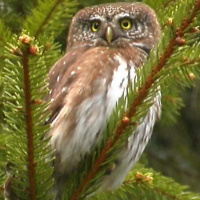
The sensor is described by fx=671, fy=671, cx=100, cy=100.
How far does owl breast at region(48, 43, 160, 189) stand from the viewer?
2867 mm

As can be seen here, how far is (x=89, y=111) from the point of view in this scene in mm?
2879

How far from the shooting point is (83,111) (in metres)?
2.89

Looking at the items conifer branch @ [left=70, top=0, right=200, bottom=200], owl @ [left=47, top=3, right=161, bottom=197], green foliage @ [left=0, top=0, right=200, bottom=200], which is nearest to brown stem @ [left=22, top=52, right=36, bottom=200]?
green foliage @ [left=0, top=0, right=200, bottom=200]

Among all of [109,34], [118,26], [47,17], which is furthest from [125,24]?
[47,17]

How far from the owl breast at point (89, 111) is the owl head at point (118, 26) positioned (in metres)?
0.36

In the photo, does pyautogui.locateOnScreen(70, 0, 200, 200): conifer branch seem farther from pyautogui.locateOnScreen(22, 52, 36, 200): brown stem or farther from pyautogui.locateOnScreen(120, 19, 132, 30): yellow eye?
pyautogui.locateOnScreen(120, 19, 132, 30): yellow eye

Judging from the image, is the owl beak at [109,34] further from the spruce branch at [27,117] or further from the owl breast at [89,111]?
the spruce branch at [27,117]

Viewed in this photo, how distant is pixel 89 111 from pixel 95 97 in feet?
0.22

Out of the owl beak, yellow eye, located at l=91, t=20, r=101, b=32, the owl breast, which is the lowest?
the owl breast

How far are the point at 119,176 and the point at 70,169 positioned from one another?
0.76 ft

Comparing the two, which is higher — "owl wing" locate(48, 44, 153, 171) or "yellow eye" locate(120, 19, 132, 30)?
"yellow eye" locate(120, 19, 132, 30)

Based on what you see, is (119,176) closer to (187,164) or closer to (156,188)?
(156,188)

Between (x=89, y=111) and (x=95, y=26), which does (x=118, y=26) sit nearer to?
(x=95, y=26)

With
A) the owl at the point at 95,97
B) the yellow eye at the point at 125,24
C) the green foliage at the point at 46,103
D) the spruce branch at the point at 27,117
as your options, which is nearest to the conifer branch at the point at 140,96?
the green foliage at the point at 46,103
